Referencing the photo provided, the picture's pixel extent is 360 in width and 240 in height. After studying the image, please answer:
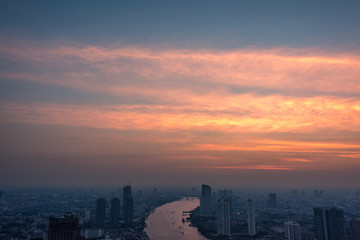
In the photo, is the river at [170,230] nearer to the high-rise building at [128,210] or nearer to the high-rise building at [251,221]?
the high-rise building at [128,210]

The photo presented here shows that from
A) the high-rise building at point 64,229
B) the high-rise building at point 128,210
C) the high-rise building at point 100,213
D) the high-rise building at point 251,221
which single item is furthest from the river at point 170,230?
the high-rise building at point 64,229

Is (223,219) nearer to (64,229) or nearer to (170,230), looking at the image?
(170,230)

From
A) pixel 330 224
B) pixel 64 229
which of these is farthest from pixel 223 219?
pixel 64 229

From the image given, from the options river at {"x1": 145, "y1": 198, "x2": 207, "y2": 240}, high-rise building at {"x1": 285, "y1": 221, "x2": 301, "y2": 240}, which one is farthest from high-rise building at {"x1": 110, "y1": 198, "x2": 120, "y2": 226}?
high-rise building at {"x1": 285, "y1": 221, "x2": 301, "y2": 240}

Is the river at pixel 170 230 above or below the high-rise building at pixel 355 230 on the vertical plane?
below

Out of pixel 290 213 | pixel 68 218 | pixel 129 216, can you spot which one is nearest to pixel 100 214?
pixel 129 216

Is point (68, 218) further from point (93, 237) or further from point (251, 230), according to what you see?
point (251, 230)

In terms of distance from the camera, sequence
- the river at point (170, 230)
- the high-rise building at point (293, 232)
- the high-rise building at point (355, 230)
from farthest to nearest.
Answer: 1. the river at point (170, 230)
2. the high-rise building at point (293, 232)
3. the high-rise building at point (355, 230)
